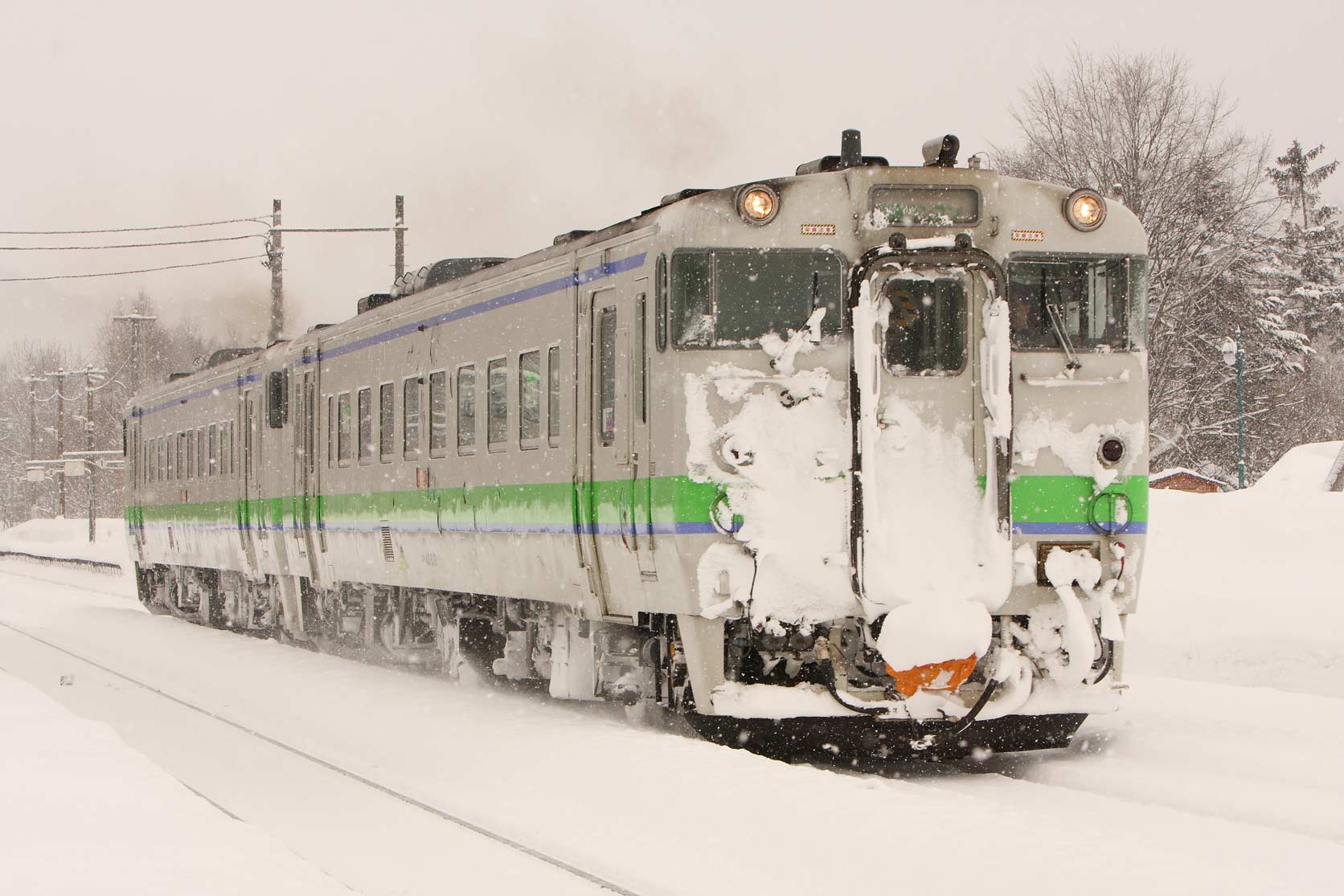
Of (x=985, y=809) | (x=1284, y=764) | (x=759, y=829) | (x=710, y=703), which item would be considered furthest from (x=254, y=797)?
(x=1284, y=764)

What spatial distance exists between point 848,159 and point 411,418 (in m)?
6.14

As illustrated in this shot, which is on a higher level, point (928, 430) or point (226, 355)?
point (226, 355)

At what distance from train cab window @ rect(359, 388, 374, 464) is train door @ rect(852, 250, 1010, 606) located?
7.52 m

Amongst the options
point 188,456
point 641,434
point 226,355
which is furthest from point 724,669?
point 188,456

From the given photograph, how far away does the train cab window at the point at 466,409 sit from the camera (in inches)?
527

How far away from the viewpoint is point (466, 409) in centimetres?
1353

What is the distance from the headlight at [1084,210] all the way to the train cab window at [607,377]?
2970 mm

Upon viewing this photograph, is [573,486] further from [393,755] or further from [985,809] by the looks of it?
[985,809]

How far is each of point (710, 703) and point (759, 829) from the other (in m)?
2.05

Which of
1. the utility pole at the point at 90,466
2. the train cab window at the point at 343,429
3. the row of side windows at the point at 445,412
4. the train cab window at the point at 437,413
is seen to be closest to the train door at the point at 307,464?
the row of side windows at the point at 445,412

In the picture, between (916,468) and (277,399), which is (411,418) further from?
(916,468)

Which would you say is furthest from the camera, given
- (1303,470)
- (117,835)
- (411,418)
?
(1303,470)

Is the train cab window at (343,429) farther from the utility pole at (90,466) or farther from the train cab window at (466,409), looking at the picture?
the utility pole at (90,466)

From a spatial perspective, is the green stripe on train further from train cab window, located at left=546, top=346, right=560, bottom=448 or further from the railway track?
the railway track
